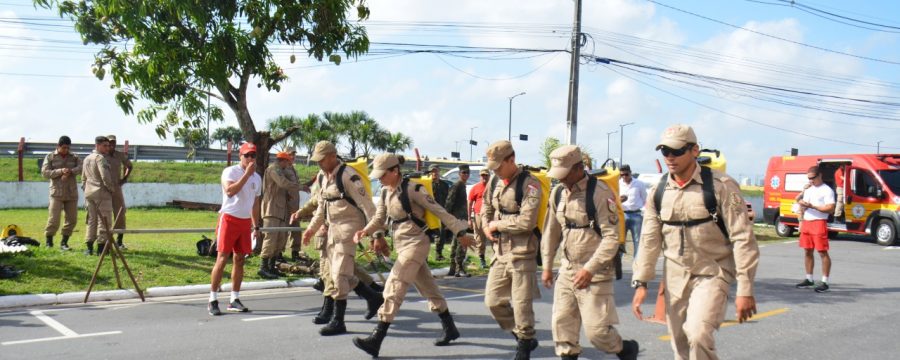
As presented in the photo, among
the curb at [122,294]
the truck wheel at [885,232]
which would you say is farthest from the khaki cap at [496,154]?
the truck wheel at [885,232]

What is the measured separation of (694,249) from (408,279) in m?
2.83

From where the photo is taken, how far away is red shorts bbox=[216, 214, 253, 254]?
26.5 ft

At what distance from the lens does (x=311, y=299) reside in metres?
9.51

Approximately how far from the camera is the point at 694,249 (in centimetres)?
457

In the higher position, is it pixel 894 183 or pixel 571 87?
pixel 571 87

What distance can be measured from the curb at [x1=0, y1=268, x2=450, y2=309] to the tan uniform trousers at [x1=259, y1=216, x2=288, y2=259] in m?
0.52

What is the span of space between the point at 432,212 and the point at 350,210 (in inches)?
38.1

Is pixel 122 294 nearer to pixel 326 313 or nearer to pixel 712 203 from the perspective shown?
pixel 326 313

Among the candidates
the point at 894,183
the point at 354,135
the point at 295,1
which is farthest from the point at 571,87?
the point at 354,135

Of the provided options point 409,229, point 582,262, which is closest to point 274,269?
point 409,229

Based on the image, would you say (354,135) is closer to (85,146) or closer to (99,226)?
(85,146)

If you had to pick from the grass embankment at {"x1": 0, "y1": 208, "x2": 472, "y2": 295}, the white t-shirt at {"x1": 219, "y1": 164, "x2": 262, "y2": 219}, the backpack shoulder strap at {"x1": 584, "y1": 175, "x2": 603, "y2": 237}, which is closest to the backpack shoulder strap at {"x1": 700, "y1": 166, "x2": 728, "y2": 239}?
the backpack shoulder strap at {"x1": 584, "y1": 175, "x2": 603, "y2": 237}

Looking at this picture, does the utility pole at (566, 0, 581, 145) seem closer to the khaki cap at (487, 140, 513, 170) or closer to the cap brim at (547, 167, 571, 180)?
the khaki cap at (487, 140, 513, 170)

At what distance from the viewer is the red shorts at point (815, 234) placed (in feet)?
34.0
